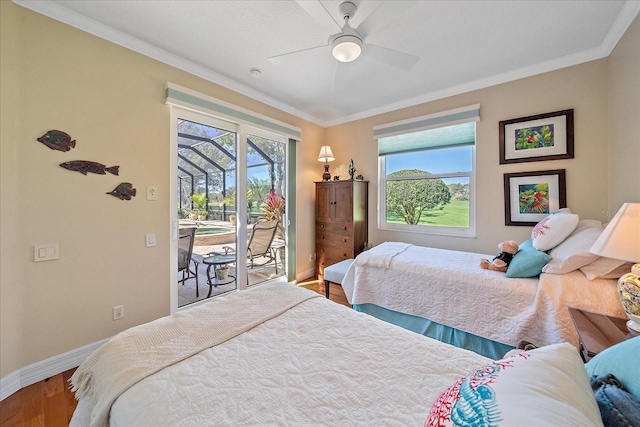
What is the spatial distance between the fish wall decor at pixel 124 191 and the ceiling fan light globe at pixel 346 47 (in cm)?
207

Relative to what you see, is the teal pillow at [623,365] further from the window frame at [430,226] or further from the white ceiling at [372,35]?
the window frame at [430,226]

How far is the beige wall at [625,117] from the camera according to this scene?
1803 millimetres

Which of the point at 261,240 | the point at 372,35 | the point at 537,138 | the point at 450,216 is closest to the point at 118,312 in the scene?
→ the point at 261,240

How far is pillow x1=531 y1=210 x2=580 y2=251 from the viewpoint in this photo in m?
1.86

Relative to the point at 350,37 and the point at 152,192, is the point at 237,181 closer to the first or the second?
the point at 152,192

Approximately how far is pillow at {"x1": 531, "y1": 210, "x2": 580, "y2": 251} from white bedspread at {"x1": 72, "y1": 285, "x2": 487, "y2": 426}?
152 centimetres

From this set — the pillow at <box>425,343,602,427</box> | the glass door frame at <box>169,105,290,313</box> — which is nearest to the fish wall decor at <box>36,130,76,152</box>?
the glass door frame at <box>169,105,290,313</box>

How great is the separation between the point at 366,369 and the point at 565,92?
3323 millimetres

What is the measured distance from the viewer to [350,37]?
1652 millimetres

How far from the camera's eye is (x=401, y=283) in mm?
2248

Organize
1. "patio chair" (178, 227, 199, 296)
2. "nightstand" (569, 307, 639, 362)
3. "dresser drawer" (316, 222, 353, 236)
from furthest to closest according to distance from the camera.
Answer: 1. "dresser drawer" (316, 222, 353, 236)
2. "patio chair" (178, 227, 199, 296)
3. "nightstand" (569, 307, 639, 362)

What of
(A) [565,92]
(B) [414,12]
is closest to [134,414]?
(B) [414,12]

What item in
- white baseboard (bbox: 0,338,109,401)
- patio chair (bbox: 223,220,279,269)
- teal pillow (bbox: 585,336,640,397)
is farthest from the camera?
patio chair (bbox: 223,220,279,269)

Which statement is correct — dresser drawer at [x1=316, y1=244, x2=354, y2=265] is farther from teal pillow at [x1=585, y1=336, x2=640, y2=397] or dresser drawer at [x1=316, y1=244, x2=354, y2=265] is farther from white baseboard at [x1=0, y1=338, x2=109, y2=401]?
teal pillow at [x1=585, y1=336, x2=640, y2=397]
